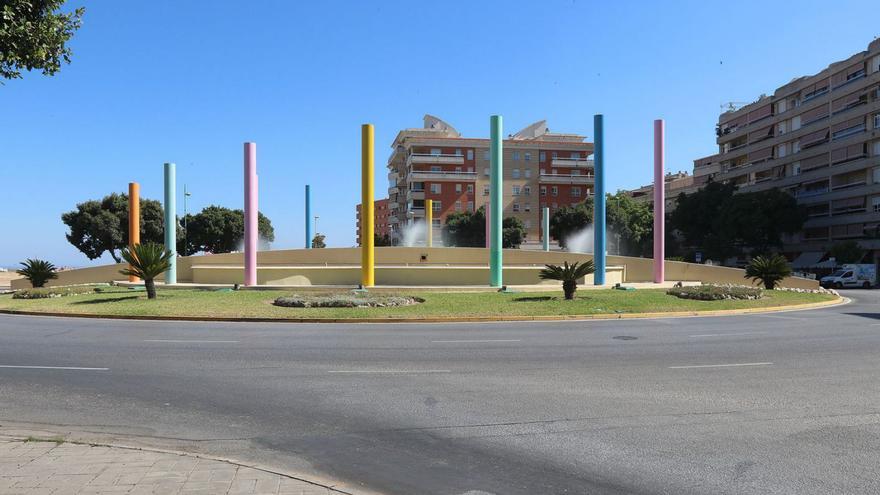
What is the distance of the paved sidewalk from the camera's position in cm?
420

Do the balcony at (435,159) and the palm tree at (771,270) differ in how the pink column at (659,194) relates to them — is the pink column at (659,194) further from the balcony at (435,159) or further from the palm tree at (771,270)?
the balcony at (435,159)

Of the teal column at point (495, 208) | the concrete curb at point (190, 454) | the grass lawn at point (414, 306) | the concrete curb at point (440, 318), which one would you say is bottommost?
the concrete curb at point (440, 318)

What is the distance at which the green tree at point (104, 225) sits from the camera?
58.3m

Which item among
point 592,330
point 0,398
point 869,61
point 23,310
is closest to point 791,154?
point 869,61


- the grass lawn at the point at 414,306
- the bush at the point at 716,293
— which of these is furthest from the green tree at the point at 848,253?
the bush at the point at 716,293

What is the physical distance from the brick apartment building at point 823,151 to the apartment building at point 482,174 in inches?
866

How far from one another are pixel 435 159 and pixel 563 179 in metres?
18.8

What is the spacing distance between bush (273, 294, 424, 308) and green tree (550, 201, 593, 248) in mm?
52951

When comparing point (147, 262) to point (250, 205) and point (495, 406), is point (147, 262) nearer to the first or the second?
point (250, 205)

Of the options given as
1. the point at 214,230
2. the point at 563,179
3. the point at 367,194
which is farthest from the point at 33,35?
the point at 563,179

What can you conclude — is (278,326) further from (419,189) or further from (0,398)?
(419,189)

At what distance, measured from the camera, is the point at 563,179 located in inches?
3487

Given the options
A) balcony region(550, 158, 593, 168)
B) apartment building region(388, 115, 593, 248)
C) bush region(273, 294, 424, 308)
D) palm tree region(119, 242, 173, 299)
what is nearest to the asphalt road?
bush region(273, 294, 424, 308)

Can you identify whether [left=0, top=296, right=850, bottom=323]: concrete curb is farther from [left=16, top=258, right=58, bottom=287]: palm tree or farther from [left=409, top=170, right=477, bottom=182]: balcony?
[left=409, top=170, right=477, bottom=182]: balcony
